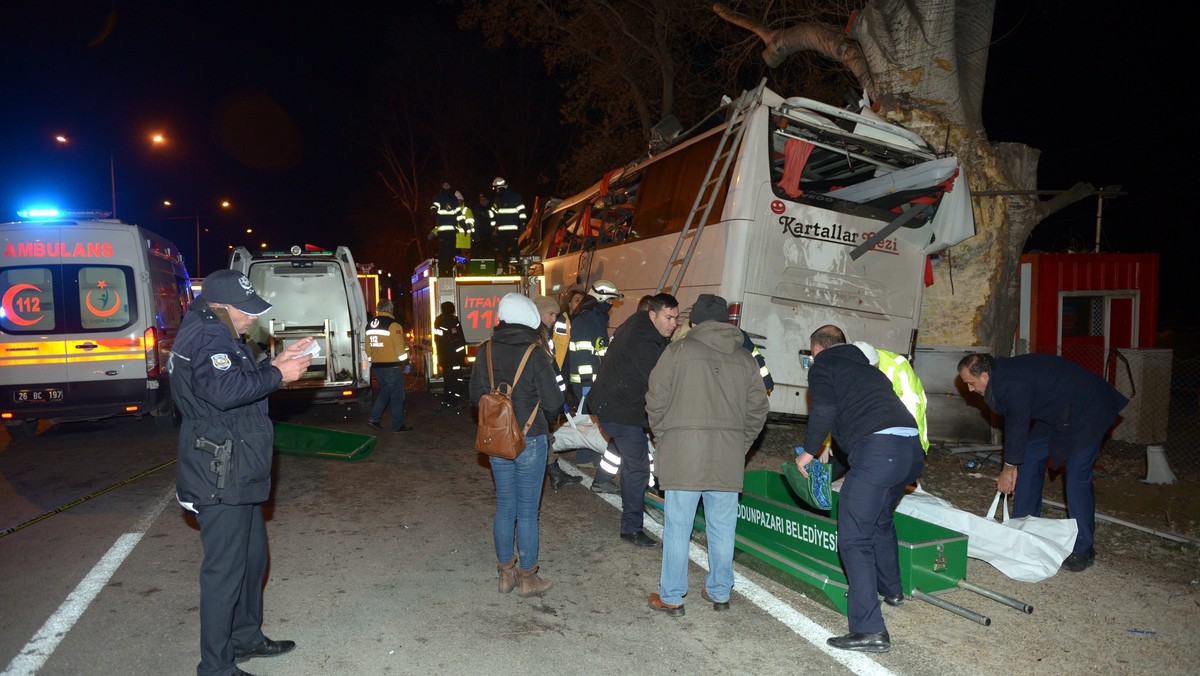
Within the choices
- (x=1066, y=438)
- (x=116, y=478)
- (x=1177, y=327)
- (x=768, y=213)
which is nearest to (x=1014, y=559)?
(x=1066, y=438)

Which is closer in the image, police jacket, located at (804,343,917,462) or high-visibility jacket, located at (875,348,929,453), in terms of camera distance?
police jacket, located at (804,343,917,462)

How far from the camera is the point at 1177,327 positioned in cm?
3169

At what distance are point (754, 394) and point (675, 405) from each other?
451mm

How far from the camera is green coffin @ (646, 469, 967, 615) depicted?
4.49 metres

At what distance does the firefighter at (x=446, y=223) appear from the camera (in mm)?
13992

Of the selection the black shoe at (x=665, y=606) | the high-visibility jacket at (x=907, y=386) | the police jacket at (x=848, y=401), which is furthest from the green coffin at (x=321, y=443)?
the high-visibility jacket at (x=907, y=386)

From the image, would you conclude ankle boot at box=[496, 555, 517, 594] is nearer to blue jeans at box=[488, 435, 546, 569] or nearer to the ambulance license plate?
blue jeans at box=[488, 435, 546, 569]

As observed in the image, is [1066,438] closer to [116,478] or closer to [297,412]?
[116,478]

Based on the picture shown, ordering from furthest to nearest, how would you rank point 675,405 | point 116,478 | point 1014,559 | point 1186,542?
point 116,478, point 1186,542, point 1014,559, point 675,405

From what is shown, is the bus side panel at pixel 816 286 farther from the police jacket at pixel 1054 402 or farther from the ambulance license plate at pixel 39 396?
the ambulance license plate at pixel 39 396

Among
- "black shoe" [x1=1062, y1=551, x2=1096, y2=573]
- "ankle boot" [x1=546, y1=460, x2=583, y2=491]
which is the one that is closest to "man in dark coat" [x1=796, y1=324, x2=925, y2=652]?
"black shoe" [x1=1062, y1=551, x2=1096, y2=573]

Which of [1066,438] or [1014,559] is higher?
[1066,438]

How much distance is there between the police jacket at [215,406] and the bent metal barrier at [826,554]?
3.06m

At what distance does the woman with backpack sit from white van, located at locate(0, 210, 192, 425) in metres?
7.22
